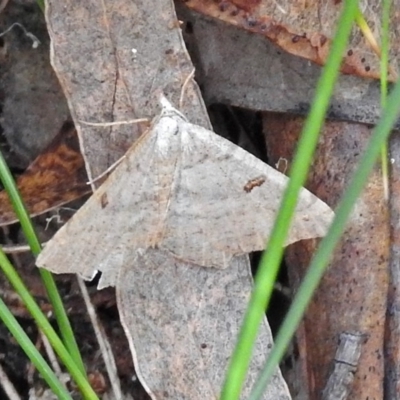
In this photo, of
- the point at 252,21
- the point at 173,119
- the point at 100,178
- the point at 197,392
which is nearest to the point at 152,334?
the point at 197,392

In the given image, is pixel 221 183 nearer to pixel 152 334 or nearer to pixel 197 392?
pixel 152 334

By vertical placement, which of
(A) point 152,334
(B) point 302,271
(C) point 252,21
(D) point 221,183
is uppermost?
(C) point 252,21

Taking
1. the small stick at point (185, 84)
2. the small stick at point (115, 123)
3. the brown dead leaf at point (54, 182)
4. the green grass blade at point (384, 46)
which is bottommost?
the brown dead leaf at point (54, 182)

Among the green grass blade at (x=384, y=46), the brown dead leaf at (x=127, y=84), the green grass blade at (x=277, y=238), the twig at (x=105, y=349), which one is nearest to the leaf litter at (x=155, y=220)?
the brown dead leaf at (x=127, y=84)

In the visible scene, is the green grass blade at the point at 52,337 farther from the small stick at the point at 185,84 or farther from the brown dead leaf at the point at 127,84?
the small stick at the point at 185,84

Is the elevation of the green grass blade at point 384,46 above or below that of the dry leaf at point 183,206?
above

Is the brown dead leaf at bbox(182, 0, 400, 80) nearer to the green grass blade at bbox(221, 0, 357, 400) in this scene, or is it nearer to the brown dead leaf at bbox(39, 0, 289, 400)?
the brown dead leaf at bbox(39, 0, 289, 400)
